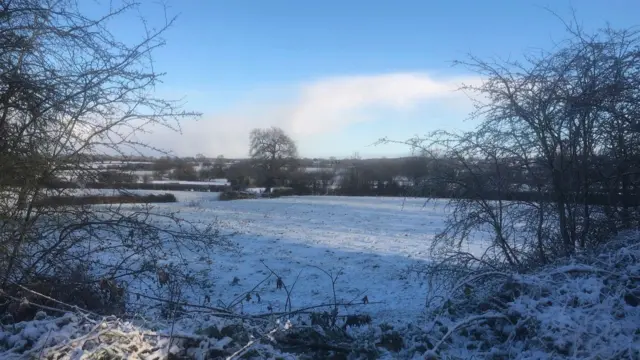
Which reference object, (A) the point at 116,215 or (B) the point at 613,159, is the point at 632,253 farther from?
(A) the point at 116,215

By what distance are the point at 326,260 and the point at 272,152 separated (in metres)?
56.0

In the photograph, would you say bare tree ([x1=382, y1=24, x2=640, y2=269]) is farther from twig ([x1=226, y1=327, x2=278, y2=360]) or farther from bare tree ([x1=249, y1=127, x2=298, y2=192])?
bare tree ([x1=249, y1=127, x2=298, y2=192])

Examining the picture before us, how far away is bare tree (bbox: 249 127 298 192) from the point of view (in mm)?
68938

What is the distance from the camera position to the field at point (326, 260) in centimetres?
1091

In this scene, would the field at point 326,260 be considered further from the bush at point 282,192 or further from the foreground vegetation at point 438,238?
the bush at point 282,192

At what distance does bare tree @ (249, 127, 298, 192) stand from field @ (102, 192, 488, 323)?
131 feet

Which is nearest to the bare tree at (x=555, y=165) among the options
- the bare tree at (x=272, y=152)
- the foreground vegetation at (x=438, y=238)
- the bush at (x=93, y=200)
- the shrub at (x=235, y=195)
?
the foreground vegetation at (x=438, y=238)

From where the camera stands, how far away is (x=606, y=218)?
6965 millimetres

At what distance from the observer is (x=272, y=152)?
233 feet

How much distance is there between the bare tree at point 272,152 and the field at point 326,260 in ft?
131

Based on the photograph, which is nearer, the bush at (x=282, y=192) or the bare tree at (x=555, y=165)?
the bare tree at (x=555, y=165)

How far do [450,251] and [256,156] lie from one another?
63.4m

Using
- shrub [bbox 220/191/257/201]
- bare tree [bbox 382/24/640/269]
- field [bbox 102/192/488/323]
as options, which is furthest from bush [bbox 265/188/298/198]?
bare tree [bbox 382/24/640/269]

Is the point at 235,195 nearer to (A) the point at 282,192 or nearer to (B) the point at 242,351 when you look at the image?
(A) the point at 282,192
